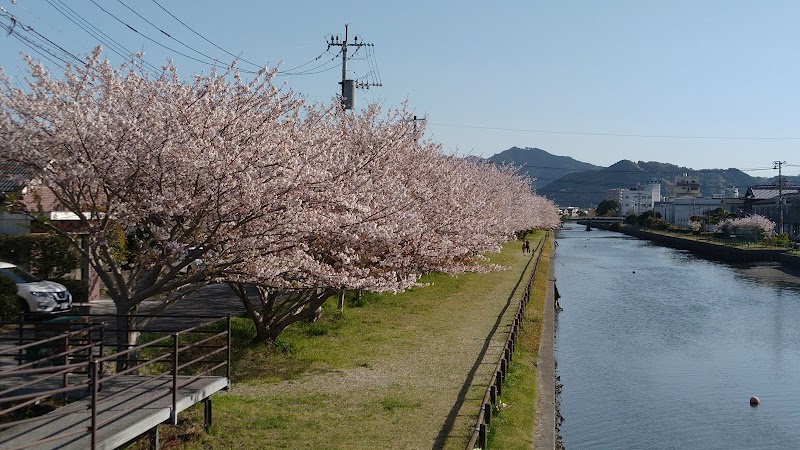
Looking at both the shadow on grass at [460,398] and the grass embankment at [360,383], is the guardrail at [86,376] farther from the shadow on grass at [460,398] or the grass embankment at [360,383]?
the shadow on grass at [460,398]

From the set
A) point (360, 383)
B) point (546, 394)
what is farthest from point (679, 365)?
point (360, 383)

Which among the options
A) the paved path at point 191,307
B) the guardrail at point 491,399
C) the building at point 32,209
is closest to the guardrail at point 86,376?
the building at point 32,209

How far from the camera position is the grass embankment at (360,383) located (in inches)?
379

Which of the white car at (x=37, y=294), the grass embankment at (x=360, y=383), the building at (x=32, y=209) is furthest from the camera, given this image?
the white car at (x=37, y=294)

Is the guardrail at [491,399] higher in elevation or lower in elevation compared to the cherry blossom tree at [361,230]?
lower

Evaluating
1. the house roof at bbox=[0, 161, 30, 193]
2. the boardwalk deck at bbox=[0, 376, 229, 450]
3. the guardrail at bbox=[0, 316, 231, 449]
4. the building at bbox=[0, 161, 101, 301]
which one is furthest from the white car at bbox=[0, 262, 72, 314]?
the boardwalk deck at bbox=[0, 376, 229, 450]

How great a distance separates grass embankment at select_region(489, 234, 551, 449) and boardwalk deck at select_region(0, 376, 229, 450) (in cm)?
430

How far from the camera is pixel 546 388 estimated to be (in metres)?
15.0

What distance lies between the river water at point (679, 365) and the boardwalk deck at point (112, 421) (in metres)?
8.70

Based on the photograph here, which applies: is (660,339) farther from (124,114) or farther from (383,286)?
(124,114)

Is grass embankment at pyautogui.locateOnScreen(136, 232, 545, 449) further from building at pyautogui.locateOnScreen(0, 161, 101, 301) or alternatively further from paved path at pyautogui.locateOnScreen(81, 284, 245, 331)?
building at pyautogui.locateOnScreen(0, 161, 101, 301)

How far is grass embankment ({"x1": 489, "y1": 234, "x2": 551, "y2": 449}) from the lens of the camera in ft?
35.0

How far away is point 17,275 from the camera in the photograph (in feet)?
57.3

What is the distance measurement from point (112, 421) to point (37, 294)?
1078 centimetres
